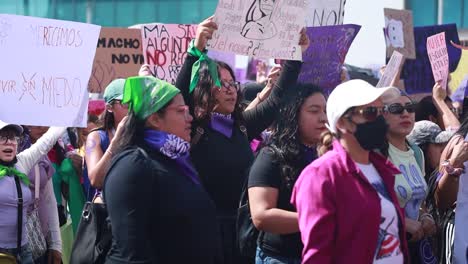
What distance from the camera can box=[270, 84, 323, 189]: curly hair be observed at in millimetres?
5230

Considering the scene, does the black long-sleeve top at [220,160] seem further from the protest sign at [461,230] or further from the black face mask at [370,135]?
the black face mask at [370,135]

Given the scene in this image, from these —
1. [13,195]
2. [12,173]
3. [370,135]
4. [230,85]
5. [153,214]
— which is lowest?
[13,195]

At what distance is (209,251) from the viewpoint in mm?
4695

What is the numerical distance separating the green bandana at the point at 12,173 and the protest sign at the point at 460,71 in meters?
3.91

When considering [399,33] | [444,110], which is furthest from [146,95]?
[399,33]

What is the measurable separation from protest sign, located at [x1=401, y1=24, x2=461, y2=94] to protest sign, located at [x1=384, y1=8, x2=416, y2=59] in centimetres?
14

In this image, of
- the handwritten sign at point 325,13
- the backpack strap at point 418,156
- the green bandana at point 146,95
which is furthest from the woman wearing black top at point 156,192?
the handwritten sign at point 325,13

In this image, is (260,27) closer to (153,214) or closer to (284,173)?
(284,173)

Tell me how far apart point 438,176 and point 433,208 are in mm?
192

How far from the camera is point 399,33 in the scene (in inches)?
368

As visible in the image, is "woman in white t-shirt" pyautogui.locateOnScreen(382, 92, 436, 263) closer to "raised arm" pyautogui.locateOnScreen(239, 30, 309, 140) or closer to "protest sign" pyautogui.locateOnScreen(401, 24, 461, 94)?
"raised arm" pyautogui.locateOnScreen(239, 30, 309, 140)

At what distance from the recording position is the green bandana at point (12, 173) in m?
6.32

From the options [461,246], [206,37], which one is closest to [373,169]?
[461,246]

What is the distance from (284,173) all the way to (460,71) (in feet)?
14.4
